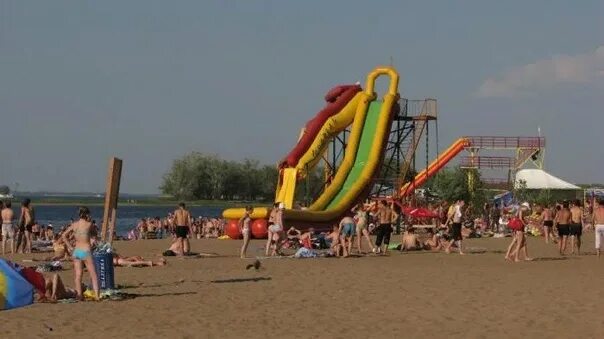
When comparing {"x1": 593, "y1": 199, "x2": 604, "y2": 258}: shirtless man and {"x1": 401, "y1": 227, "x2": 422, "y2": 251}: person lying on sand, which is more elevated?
{"x1": 593, "y1": 199, "x2": 604, "y2": 258}: shirtless man

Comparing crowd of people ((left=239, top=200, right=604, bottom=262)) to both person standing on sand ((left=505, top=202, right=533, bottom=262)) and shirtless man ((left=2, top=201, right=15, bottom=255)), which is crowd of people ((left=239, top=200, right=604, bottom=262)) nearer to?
person standing on sand ((left=505, top=202, right=533, bottom=262))

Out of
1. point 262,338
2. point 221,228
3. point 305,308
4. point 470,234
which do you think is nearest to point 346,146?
point 470,234

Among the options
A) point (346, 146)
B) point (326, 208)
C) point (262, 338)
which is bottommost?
point (262, 338)

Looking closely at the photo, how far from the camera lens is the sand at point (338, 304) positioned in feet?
30.9

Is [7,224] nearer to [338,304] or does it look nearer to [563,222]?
[338,304]

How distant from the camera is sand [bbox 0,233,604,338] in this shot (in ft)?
30.9

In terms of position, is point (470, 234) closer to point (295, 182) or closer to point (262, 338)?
point (295, 182)

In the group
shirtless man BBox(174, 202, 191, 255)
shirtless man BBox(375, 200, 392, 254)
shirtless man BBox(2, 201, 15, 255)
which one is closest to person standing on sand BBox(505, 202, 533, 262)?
shirtless man BBox(375, 200, 392, 254)

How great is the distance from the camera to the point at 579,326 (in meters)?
9.68

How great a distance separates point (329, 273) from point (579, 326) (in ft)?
21.7

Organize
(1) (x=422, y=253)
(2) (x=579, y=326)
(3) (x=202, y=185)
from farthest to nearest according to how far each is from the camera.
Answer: (3) (x=202, y=185), (1) (x=422, y=253), (2) (x=579, y=326)

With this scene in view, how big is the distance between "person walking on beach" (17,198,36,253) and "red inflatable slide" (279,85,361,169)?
33.5 ft

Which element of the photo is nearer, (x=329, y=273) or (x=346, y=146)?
(x=329, y=273)

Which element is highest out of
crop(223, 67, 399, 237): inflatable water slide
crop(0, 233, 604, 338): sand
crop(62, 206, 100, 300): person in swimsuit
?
crop(223, 67, 399, 237): inflatable water slide
